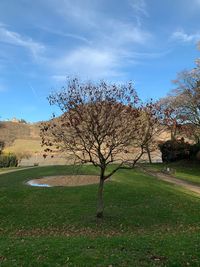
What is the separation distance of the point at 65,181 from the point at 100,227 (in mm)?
10601

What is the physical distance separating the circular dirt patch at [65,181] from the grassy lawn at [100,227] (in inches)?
73.9

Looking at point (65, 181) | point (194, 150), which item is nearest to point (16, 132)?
point (194, 150)

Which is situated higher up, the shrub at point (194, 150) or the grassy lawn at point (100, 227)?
the shrub at point (194, 150)

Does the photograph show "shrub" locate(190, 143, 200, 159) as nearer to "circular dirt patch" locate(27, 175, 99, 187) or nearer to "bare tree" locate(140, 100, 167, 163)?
"circular dirt patch" locate(27, 175, 99, 187)

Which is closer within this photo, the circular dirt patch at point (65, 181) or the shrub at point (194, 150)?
the circular dirt patch at point (65, 181)

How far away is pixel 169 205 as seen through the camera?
56.0ft

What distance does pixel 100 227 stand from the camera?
44.6 ft

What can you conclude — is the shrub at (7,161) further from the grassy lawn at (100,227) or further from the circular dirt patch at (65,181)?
the grassy lawn at (100,227)

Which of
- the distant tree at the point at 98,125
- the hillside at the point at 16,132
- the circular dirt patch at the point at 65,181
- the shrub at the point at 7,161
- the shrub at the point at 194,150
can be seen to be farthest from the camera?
the hillside at the point at 16,132

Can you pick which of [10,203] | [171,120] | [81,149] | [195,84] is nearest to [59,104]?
[81,149]

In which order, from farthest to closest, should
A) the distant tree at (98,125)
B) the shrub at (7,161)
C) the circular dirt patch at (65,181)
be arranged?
the shrub at (7,161) < the circular dirt patch at (65,181) < the distant tree at (98,125)

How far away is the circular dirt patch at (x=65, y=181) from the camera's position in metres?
22.8

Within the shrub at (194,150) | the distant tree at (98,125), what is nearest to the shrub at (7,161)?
the shrub at (194,150)

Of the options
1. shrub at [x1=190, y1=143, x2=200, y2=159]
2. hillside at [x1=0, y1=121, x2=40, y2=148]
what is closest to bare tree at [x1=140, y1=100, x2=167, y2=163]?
shrub at [x1=190, y1=143, x2=200, y2=159]
